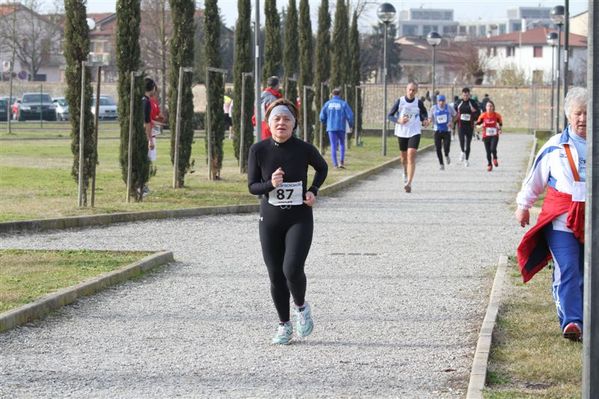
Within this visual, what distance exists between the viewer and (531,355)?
8695mm

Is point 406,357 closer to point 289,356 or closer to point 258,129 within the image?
point 289,356

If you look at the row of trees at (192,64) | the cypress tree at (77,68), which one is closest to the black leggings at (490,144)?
the row of trees at (192,64)

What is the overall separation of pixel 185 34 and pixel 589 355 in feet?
62.7

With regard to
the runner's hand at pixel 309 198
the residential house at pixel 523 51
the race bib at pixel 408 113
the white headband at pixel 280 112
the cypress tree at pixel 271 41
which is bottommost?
the runner's hand at pixel 309 198

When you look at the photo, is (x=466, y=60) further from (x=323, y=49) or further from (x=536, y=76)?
(x=323, y=49)

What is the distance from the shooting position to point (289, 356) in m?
9.10

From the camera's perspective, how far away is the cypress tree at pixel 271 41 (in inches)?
1278

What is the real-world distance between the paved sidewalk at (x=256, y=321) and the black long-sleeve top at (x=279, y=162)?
1114mm

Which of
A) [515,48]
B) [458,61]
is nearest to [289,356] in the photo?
[458,61]

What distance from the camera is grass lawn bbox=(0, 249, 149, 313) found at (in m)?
11.1

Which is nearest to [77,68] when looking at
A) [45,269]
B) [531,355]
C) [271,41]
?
[45,269]

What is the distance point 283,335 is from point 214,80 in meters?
17.1

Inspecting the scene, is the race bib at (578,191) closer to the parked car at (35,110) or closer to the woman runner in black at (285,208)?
the woman runner in black at (285,208)

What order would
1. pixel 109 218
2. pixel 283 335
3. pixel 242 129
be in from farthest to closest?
1. pixel 242 129
2. pixel 109 218
3. pixel 283 335
